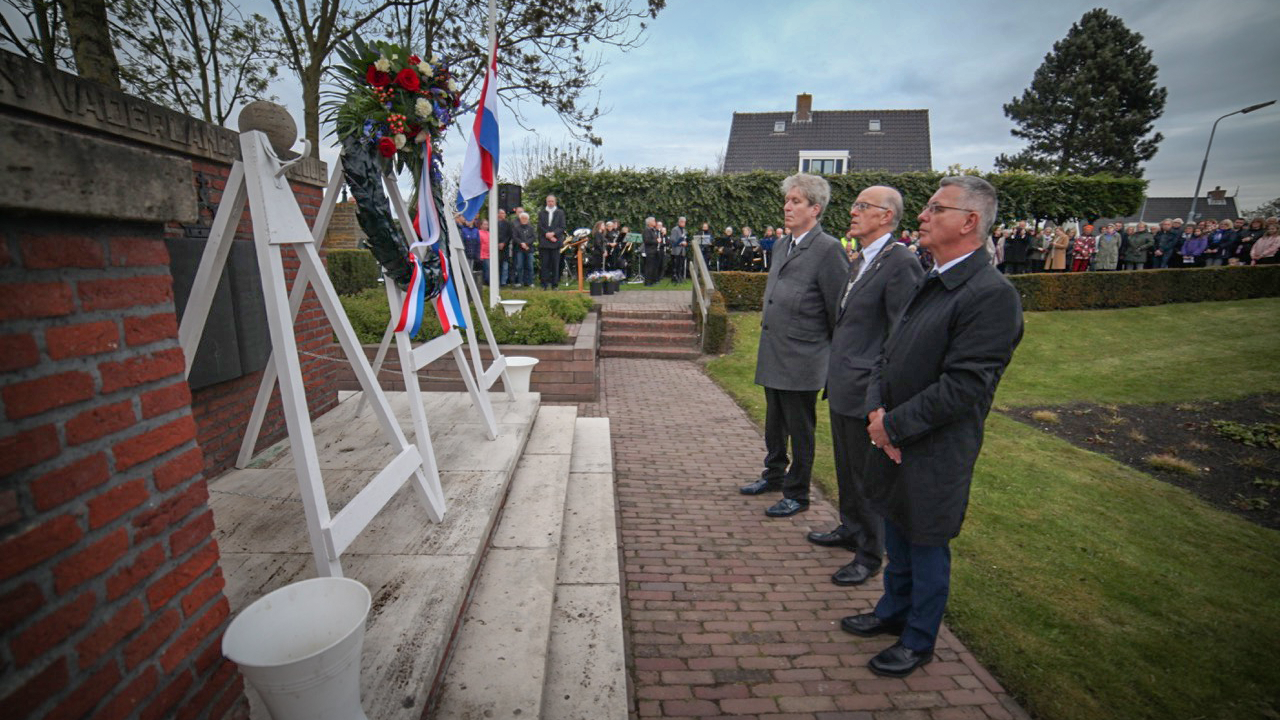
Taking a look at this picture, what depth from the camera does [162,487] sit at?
4.55 ft

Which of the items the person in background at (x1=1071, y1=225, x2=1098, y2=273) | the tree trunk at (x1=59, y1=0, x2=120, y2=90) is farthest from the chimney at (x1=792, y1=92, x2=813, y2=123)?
the tree trunk at (x1=59, y1=0, x2=120, y2=90)

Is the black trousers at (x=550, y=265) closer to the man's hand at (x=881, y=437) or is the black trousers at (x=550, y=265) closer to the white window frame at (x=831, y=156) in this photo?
the man's hand at (x=881, y=437)

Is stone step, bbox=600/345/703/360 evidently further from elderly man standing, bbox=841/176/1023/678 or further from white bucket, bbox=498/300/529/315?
elderly man standing, bbox=841/176/1023/678

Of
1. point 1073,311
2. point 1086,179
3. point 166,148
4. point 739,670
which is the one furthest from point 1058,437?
point 1086,179

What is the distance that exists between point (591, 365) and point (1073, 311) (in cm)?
1324

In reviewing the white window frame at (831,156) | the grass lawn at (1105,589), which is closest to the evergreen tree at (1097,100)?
the white window frame at (831,156)

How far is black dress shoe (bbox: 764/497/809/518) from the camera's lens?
4242 mm

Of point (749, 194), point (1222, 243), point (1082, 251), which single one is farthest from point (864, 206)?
point (1222, 243)

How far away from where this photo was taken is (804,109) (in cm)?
3238

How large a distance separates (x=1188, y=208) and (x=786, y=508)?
6054 cm

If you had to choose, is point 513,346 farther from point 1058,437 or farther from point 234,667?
point 1058,437

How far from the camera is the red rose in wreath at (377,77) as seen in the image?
319cm

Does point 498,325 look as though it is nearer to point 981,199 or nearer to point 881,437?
point 881,437

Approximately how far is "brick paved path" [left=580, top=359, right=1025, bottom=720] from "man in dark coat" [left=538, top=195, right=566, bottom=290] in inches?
405
